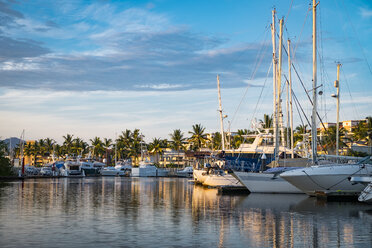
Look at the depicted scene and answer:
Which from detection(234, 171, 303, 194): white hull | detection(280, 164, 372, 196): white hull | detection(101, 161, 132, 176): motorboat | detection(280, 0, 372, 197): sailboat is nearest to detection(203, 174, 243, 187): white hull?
detection(234, 171, 303, 194): white hull

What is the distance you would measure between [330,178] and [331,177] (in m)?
0.16

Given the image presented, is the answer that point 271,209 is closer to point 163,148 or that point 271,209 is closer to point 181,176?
point 181,176

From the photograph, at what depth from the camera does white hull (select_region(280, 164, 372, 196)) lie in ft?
113

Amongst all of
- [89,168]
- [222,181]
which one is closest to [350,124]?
[89,168]

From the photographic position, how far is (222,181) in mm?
51531

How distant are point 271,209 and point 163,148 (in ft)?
432

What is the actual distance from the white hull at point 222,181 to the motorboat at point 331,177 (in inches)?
504

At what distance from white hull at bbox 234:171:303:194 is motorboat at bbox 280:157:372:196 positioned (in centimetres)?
510

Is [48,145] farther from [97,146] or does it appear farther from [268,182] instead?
[268,182]

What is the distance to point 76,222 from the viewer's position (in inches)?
884

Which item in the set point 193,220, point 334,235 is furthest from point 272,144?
point 334,235

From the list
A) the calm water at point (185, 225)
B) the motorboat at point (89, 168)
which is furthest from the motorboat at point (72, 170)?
the calm water at point (185, 225)

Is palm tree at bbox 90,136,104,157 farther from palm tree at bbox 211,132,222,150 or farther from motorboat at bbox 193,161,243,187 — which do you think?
motorboat at bbox 193,161,243,187

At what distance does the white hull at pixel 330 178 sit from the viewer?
3453 cm
